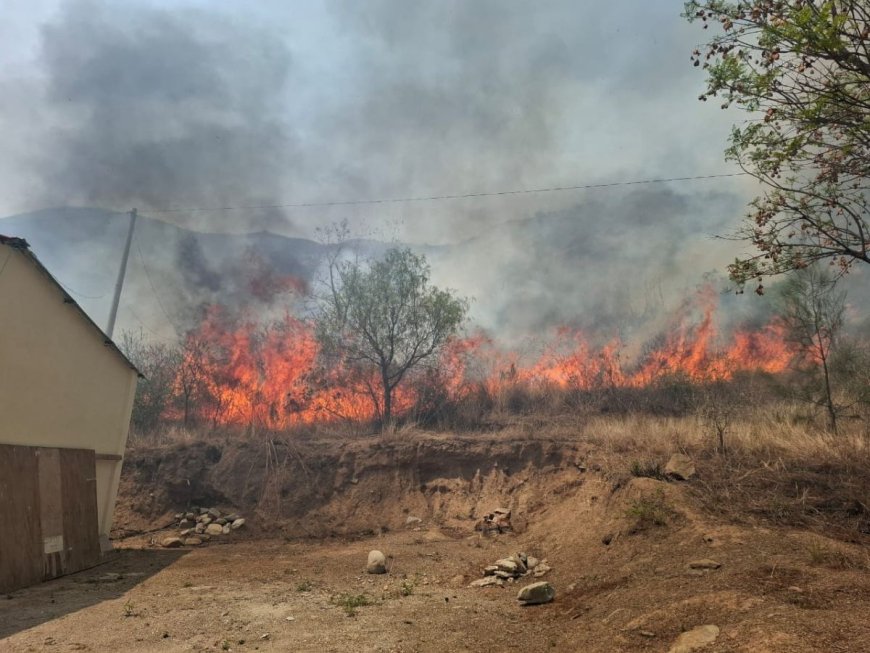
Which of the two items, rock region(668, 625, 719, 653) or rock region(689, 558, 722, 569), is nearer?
rock region(668, 625, 719, 653)

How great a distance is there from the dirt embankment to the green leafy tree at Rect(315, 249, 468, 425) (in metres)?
5.70

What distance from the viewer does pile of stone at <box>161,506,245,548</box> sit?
15.9 m

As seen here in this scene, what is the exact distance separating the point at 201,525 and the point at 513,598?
39.1 feet

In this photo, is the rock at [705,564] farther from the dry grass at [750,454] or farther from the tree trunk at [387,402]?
the tree trunk at [387,402]

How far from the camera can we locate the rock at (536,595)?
336 inches

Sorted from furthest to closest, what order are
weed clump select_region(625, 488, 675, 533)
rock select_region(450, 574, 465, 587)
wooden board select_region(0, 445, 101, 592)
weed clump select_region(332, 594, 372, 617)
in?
1. wooden board select_region(0, 445, 101, 592)
2. rock select_region(450, 574, 465, 587)
3. weed clump select_region(625, 488, 675, 533)
4. weed clump select_region(332, 594, 372, 617)

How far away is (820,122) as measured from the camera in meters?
8.27

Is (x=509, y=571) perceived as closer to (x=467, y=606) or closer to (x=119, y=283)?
(x=467, y=606)

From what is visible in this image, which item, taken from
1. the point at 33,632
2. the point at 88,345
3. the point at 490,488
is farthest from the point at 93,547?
the point at 490,488

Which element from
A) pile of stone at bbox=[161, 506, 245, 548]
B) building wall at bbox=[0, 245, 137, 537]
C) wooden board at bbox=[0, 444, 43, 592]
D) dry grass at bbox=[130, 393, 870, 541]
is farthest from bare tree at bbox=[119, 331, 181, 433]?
wooden board at bbox=[0, 444, 43, 592]

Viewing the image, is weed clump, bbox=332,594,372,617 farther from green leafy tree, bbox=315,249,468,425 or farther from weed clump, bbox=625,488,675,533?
green leafy tree, bbox=315,249,468,425

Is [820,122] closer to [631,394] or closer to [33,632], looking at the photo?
[33,632]

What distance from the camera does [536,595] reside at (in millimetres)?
8578

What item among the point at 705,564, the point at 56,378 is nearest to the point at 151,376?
the point at 56,378
